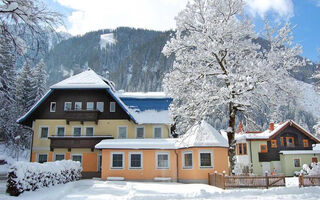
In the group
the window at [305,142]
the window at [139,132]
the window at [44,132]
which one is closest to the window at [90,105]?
the window at [44,132]

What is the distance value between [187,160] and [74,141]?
12.7m

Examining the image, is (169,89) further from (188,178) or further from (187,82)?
(188,178)

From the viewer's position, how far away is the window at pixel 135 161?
26.1 meters

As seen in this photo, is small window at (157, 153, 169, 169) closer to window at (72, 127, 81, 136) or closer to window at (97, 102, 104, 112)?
window at (97, 102, 104, 112)

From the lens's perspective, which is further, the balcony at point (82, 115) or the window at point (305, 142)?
the window at point (305, 142)

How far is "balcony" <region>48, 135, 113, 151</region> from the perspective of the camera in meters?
29.2

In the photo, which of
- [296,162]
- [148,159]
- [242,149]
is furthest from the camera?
[242,149]

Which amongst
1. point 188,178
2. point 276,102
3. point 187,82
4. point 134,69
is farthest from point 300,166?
point 134,69

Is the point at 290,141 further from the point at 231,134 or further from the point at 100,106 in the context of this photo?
the point at 100,106

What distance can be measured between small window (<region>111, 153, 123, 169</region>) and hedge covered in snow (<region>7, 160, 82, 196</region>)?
17.2 ft

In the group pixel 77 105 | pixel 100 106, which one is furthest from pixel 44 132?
pixel 100 106

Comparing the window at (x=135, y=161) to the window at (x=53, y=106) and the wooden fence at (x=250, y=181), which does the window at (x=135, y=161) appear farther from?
the window at (x=53, y=106)

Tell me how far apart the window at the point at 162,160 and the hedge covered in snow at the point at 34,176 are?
8.55 meters

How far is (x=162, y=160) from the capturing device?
2619 centimetres
